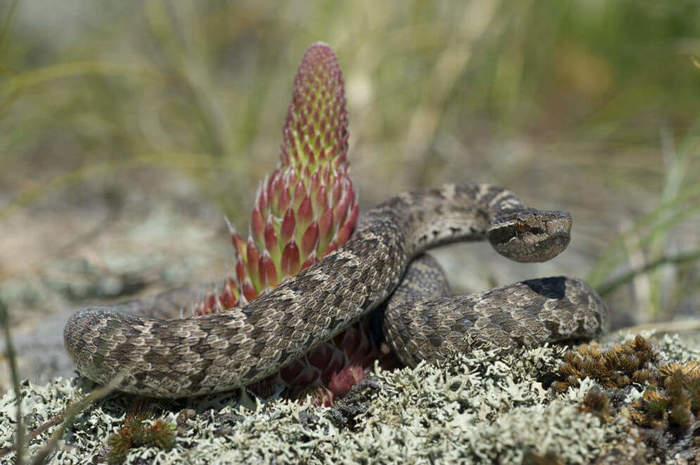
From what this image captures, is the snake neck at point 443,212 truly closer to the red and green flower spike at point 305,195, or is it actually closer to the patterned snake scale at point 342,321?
the patterned snake scale at point 342,321

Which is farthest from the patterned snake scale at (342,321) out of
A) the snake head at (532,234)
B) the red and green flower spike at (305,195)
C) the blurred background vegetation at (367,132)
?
the blurred background vegetation at (367,132)

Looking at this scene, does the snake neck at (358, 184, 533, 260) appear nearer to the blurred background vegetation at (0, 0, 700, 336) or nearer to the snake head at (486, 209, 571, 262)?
the snake head at (486, 209, 571, 262)

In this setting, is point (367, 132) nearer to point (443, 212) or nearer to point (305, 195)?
point (443, 212)

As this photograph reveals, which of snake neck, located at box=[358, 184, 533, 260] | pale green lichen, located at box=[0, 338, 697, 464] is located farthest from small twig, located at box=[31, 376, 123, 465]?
snake neck, located at box=[358, 184, 533, 260]

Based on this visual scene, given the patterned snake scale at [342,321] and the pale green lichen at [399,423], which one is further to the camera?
the patterned snake scale at [342,321]

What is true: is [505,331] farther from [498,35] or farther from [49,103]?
[49,103]
